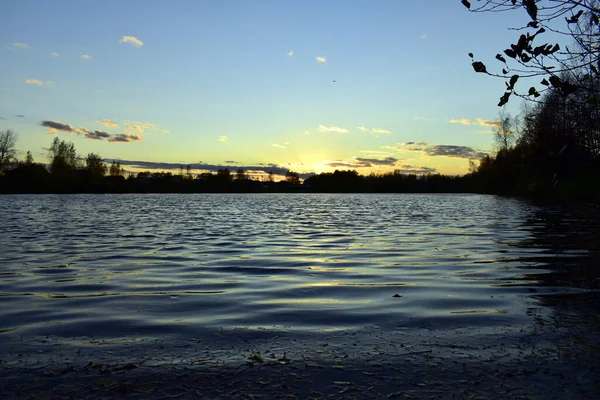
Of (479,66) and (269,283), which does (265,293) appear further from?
(479,66)

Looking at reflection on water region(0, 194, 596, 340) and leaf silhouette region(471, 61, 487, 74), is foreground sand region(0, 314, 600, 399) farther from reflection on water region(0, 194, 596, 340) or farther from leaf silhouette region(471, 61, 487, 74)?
leaf silhouette region(471, 61, 487, 74)

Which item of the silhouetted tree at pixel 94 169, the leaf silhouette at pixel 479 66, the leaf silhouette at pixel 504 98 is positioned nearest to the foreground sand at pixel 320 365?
the leaf silhouette at pixel 504 98

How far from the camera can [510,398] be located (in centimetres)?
385

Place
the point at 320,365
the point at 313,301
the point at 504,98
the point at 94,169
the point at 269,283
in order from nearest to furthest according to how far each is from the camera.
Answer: the point at 320,365 < the point at 504,98 < the point at 313,301 < the point at 269,283 < the point at 94,169

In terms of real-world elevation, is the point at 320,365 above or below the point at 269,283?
above

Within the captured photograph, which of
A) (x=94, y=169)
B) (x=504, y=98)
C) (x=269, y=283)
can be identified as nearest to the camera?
(x=504, y=98)

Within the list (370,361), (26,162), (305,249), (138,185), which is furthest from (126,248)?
(138,185)

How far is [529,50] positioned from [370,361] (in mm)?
3828

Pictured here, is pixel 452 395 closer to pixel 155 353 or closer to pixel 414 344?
pixel 414 344

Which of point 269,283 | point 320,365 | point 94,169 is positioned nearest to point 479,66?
point 320,365

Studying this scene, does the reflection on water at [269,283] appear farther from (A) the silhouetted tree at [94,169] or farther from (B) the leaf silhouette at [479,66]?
(A) the silhouetted tree at [94,169]

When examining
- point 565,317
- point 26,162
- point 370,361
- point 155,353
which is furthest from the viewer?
point 26,162

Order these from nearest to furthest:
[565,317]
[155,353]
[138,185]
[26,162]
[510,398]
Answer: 1. [510,398]
2. [155,353]
3. [565,317]
4. [26,162]
5. [138,185]

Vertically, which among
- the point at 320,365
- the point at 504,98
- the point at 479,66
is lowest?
the point at 320,365
